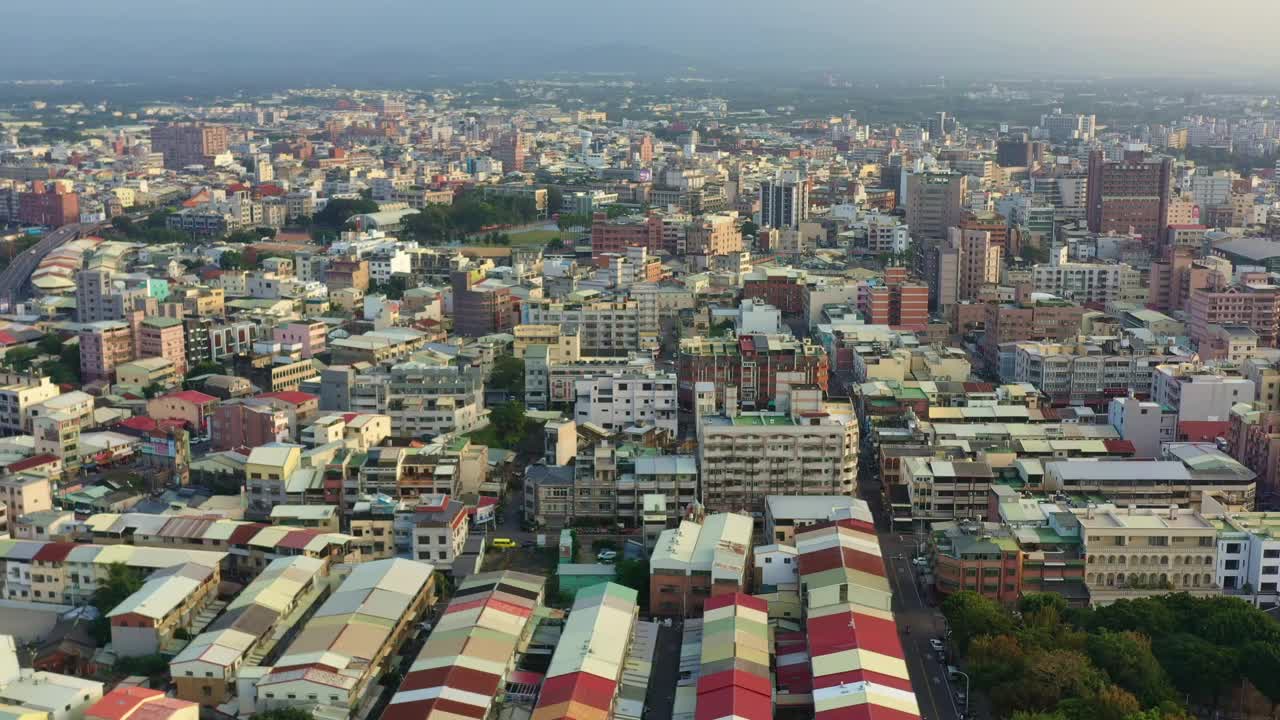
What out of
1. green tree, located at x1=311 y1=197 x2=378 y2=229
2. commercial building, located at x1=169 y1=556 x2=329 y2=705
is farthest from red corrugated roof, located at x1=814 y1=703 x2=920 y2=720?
green tree, located at x1=311 y1=197 x2=378 y2=229

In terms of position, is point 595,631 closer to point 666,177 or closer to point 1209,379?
point 1209,379

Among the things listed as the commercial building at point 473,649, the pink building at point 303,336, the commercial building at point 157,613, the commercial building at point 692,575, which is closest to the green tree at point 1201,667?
the commercial building at point 692,575

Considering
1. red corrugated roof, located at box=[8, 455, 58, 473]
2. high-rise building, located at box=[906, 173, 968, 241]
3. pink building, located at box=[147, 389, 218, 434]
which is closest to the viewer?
red corrugated roof, located at box=[8, 455, 58, 473]

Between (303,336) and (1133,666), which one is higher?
(303,336)

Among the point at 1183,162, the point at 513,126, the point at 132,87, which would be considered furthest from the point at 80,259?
the point at 132,87

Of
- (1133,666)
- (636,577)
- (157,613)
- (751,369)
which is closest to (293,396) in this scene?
(751,369)

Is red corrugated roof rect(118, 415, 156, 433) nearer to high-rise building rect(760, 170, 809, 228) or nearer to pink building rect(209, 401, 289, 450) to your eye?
pink building rect(209, 401, 289, 450)

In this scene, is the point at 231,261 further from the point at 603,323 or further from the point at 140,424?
the point at 140,424
